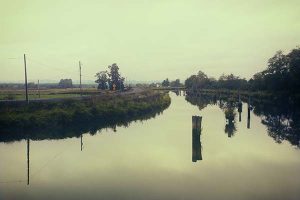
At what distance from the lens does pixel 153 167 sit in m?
23.1

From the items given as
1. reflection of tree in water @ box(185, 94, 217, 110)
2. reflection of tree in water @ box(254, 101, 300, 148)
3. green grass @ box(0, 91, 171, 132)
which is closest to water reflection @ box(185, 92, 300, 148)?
reflection of tree in water @ box(254, 101, 300, 148)

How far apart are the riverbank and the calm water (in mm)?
4989

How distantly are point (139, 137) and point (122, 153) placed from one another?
26.2ft

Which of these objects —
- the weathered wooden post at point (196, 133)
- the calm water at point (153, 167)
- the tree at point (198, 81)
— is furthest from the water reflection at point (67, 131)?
the tree at point (198, 81)

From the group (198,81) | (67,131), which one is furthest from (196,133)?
(198,81)

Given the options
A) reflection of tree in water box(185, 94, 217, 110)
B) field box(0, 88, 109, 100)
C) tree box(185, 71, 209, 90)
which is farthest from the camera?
tree box(185, 71, 209, 90)

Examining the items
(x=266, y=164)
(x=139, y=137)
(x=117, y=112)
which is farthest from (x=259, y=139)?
(x=117, y=112)

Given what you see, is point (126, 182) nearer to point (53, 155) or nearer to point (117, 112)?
point (53, 155)

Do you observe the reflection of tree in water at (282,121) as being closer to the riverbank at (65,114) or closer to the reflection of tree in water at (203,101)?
the reflection of tree in water at (203,101)

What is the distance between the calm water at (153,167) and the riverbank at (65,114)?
4989mm

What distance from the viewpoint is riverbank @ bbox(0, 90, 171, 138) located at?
3710cm

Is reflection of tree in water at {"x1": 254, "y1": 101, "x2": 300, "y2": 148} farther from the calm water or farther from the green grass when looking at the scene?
the green grass

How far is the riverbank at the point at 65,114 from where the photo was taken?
37103 millimetres

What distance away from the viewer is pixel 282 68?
73.6m
